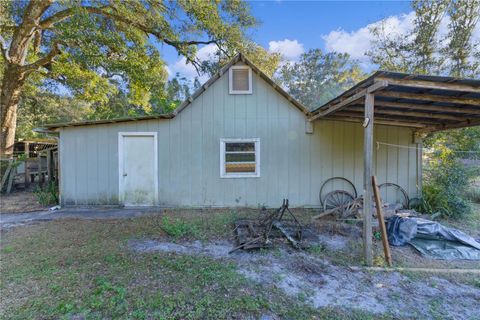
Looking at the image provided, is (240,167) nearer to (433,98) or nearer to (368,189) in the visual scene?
(368,189)

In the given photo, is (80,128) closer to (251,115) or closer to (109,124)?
(109,124)

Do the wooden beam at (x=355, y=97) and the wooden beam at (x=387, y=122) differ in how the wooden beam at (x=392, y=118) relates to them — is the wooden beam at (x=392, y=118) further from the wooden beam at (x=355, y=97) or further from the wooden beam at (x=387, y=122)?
the wooden beam at (x=355, y=97)

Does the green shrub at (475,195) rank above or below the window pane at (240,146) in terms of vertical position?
below

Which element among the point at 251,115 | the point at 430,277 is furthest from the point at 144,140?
the point at 430,277

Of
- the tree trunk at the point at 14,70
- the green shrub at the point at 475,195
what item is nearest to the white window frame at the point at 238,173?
the green shrub at the point at 475,195

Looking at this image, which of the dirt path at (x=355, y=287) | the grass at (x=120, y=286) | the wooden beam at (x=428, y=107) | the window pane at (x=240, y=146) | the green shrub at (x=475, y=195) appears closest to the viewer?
the grass at (x=120, y=286)

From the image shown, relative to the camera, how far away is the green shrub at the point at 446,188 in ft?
19.2

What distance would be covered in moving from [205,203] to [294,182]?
2.51 metres

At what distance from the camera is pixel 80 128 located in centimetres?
626

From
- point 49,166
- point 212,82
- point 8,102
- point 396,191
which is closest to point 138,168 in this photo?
point 212,82

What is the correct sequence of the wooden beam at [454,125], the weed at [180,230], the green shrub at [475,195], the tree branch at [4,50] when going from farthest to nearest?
the tree branch at [4,50] < the green shrub at [475,195] < the wooden beam at [454,125] < the weed at [180,230]

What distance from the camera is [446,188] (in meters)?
6.21

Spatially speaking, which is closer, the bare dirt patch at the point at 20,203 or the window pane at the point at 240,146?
the bare dirt patch at the point at 20,203

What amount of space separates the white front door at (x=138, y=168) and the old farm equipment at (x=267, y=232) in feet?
9.23
